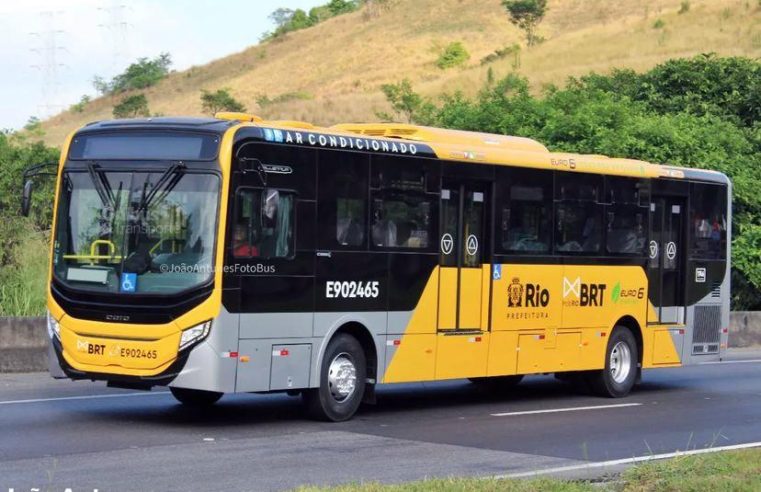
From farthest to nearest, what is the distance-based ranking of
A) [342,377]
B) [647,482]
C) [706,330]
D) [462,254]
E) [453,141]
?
[706,330], [453,141], [462,254], [342,377], [647,482]

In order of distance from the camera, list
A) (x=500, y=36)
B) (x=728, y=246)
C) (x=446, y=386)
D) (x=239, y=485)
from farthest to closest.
→ (x=500, y=36), (x=728, y=246), (x=446, y=386), (x=239, y=485)

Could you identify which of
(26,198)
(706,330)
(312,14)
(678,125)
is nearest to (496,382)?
(706,330)

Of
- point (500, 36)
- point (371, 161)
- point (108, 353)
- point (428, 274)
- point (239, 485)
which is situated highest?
point (500, 36)

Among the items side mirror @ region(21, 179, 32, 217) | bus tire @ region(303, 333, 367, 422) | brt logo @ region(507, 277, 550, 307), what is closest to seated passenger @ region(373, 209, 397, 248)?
bus tire @ region(303, 333, 367, 422)

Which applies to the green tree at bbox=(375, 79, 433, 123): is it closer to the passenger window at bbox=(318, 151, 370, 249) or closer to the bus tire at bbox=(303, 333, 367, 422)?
the passenger window at bbox=(318, 151, 370, 249)

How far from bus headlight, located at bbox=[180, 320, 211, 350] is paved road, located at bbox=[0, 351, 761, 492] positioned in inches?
35.6

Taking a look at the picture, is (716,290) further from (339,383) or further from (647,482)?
(647,482)

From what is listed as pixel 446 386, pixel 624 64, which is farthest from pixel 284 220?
pixel 624 64

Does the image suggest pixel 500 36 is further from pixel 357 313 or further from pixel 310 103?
pixel 357 313

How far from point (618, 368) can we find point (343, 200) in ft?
20.2

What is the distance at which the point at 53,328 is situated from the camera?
13.3 m

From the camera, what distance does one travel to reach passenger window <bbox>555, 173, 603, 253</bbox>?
17.3 metres

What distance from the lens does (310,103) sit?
7931 cm

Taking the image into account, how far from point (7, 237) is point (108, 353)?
8.68m
